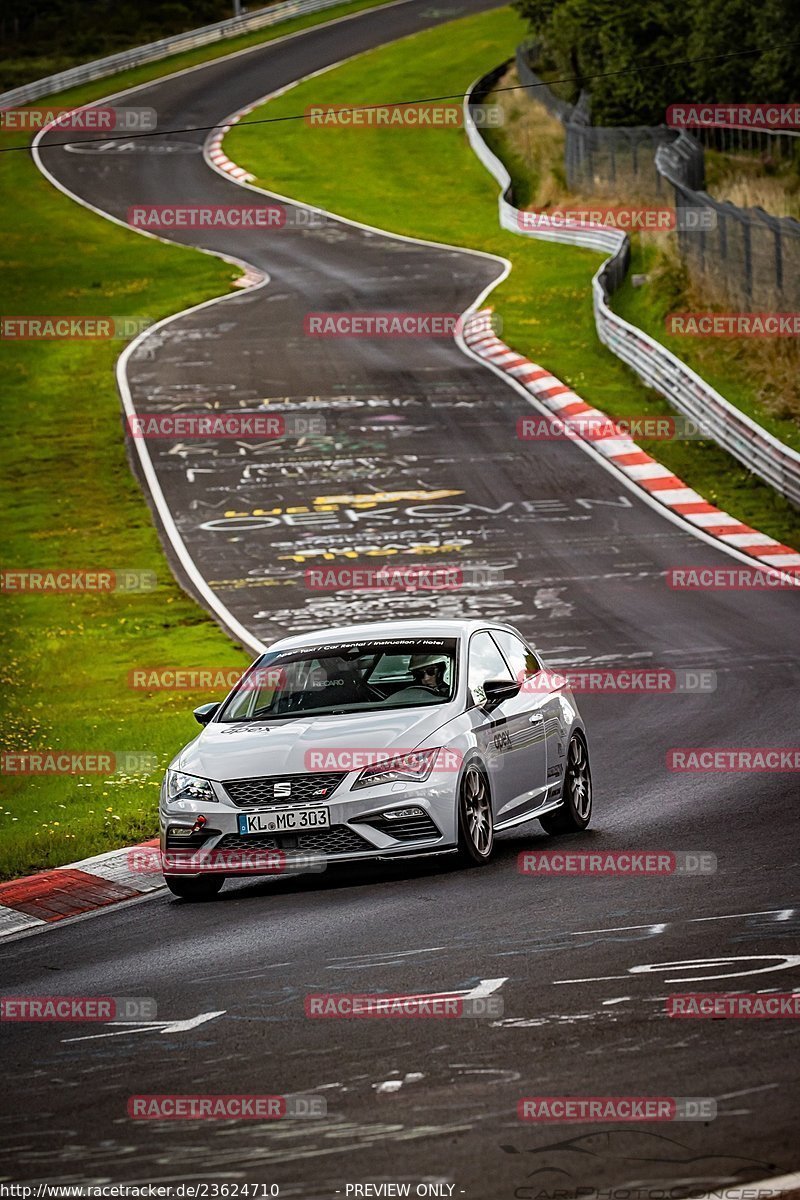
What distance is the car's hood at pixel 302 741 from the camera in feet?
37.8

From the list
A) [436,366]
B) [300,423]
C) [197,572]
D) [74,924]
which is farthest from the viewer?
[436,366]

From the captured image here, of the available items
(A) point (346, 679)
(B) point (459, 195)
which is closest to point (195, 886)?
(A) point (346, 679)

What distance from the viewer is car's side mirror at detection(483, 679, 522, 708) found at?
12.4 m

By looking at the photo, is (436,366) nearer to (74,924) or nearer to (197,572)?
(197,572)

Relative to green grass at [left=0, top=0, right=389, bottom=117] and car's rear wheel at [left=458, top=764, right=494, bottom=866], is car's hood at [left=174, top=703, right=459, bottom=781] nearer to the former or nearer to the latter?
car's rear wheel at [left=458, top=764, right=494, bottom=866]

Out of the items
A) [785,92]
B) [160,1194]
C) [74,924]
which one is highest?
[160,1194]

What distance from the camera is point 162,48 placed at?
287 ft

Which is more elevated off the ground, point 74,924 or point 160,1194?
point 160,1194

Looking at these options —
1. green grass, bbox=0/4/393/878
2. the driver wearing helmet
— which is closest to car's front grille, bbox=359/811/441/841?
the driver wearing helmet

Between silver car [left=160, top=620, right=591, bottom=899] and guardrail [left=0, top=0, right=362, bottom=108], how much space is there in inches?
2794

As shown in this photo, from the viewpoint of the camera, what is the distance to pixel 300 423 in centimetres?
3462

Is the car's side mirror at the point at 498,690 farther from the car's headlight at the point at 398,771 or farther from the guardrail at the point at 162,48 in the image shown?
the guardrail at the point at 162,48

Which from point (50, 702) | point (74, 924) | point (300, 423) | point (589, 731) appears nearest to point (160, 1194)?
point (74, 924)

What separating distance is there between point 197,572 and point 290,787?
15130 millimetres
